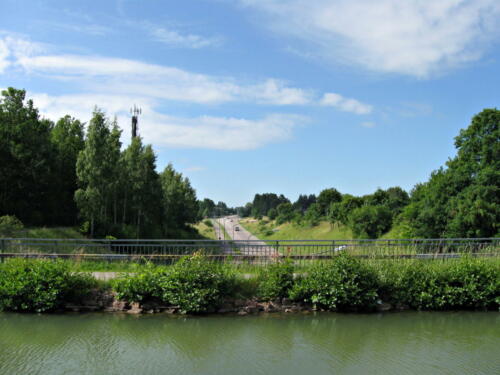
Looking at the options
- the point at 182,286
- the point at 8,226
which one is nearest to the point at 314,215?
the point at 8,226

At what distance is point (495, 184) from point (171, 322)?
2365cm

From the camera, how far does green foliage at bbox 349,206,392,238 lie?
163 ft

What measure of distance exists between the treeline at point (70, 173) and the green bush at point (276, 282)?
65.4ft

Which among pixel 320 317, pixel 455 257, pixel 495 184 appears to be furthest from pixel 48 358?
pixel 495 184

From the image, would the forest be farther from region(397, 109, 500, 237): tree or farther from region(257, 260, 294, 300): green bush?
region(257, 260, 294, 300): green bush

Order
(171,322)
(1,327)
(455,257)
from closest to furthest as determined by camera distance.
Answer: (1,327) → (171,322) → (455,257)

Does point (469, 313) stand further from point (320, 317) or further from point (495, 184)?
point (495, 184)

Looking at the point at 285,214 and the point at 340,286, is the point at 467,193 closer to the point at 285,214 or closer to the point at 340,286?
the point at 340,286

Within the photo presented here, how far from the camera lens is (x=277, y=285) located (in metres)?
14.2

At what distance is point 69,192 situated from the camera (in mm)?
36844

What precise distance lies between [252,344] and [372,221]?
1620 inches

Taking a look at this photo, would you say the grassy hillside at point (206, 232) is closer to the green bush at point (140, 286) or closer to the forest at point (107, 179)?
the forest at point (107, 179)

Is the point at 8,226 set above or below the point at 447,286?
above

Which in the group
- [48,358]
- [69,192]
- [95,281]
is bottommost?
[48,358]
